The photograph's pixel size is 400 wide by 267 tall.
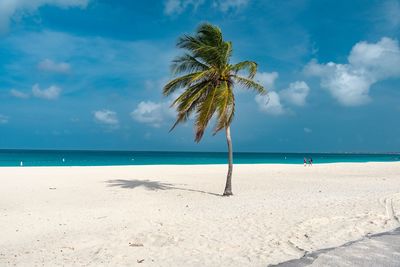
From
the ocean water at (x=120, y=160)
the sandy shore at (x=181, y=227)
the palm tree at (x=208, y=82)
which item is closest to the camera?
the sandy shore at (x=181, y=227)

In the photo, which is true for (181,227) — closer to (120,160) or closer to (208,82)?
(208,82)

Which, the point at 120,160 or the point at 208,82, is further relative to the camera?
the point at 120,160

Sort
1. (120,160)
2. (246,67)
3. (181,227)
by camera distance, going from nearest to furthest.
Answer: (181,227), (246,67), (120,160)

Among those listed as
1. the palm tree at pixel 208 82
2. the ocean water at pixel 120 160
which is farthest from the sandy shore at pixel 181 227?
the ocean water at pixel 120 160

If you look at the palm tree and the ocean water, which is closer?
the palm tree

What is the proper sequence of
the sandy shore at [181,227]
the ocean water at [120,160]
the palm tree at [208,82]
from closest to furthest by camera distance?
the sandy shore at [181,227] → the palm tree at [208,82] → the ocean water at [120,160]

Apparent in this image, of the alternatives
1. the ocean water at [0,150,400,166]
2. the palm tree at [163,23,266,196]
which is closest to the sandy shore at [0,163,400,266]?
the palm tree at [163,23,266,196]

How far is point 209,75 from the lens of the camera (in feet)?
51.3

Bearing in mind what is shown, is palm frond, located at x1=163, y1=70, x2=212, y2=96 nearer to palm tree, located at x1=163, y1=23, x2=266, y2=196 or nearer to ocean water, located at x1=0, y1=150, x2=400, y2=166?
palm tree, located at x1=163, y1=23, x2=266, y2=196

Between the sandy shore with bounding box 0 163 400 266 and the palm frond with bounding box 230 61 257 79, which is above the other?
the palm frond with bounding box 230 61 257 79

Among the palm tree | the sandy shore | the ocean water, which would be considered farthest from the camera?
the ocean water

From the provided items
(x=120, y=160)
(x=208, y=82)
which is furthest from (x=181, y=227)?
(x=120, y=160)

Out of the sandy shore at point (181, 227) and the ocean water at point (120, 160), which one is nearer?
the sandy shore at point (181, 227)

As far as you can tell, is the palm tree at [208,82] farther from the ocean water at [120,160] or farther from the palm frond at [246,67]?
the ocean water at [120,160]
